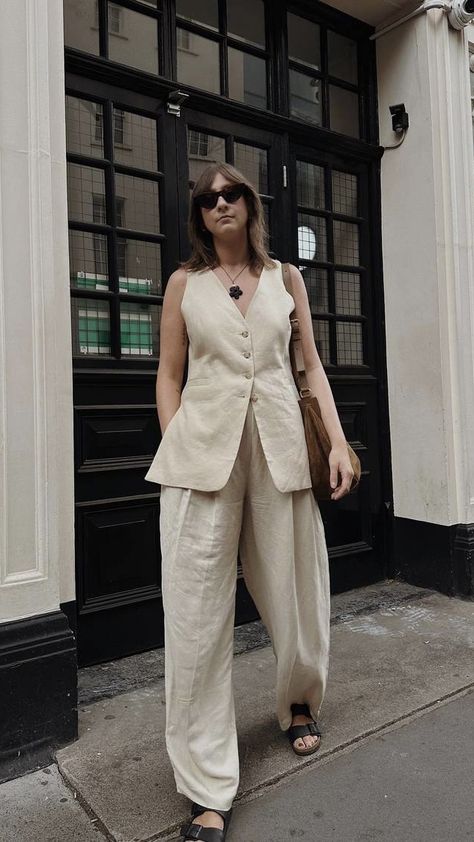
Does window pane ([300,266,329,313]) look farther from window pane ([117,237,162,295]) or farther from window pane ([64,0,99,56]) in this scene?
window pane ([64,0,99,56])

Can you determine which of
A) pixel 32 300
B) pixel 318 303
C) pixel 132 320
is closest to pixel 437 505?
pixel 318 303

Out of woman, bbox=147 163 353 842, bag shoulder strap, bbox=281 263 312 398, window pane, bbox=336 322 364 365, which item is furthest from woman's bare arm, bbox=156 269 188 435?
window pane, bbox=336 322 364 365

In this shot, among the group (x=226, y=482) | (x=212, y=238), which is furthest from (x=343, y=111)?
(x=226, y=482)

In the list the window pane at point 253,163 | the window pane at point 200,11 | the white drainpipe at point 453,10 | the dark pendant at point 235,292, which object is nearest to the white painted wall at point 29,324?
the dark pendant at point 235,292

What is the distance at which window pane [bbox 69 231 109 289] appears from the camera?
335 cm

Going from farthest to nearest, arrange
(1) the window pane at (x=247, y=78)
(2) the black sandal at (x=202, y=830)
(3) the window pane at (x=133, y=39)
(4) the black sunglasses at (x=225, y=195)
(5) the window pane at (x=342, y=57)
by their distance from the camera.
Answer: (5) the window pane at (x=342, y=57)
(1) the window pane at (x=247, y=78)
(3) the window pane at (x=133, y=39)
(4) the black sunglasses at (x=225, y=195)
(2) the black sandal at (x=202, y=830)

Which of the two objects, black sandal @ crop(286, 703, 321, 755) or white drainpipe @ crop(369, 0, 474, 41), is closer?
black sandal @ crop(286, 703, 321, 755)

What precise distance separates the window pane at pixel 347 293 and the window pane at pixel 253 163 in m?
0.83

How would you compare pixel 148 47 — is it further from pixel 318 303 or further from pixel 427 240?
pixel 427 240

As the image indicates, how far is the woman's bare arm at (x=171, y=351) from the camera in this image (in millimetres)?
2271

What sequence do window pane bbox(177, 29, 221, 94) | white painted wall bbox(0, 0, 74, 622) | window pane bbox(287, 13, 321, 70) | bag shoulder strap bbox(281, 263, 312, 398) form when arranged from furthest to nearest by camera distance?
window pane bbox(287, 13, 321, 70), window pane bbox(177, 29, 221, 94), white painted wall bbox(0, 0, 74, 622), bag shoulder strap bbox(281, 263, 312, 398)

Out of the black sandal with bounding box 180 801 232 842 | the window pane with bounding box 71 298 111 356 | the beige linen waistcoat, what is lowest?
the black sandal with bounding box 180 801 232 842

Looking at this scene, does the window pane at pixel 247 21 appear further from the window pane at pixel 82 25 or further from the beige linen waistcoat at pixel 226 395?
the beige linen waistcoat at pixel 226 395

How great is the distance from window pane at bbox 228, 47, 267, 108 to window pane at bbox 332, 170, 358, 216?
751 mm
